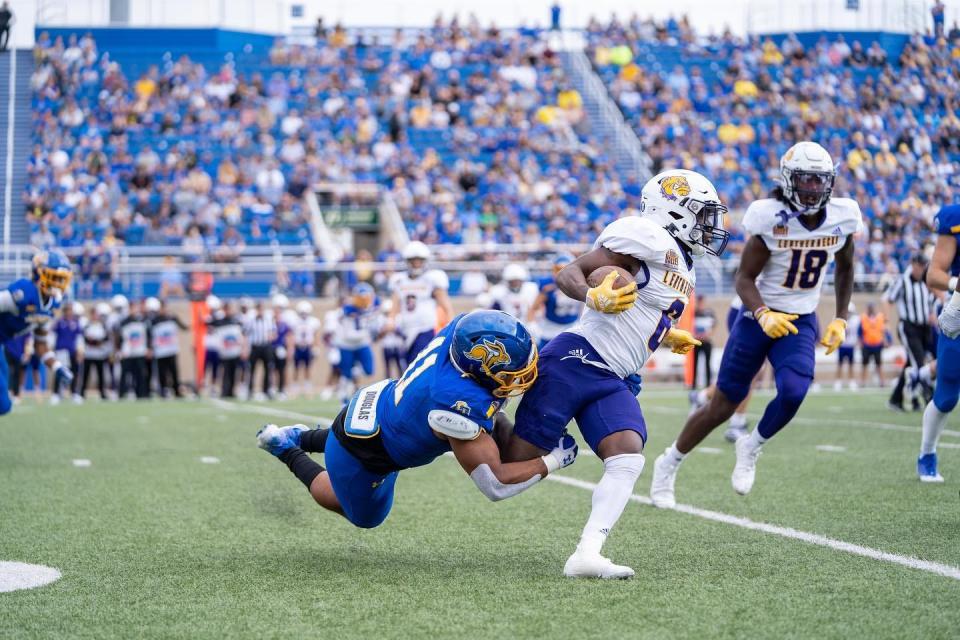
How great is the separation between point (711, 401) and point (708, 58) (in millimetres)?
23684

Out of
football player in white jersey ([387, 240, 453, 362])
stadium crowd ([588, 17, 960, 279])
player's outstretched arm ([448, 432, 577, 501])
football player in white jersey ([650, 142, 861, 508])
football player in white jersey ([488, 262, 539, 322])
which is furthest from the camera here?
stadium crowd ([588, 17, 960, 279])

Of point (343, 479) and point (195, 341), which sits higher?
point (343, 479)

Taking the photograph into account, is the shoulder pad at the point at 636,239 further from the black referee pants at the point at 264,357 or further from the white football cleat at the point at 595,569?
the black referee pants at the point at 264,357

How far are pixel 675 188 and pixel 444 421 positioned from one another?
56.5 inches

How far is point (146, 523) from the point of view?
554 centimetres

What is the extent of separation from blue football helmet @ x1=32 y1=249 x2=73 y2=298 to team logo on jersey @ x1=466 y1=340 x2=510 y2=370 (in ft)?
15.9

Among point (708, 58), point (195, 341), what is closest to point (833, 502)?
point (195, 341)

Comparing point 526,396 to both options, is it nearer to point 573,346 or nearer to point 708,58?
point 573,346

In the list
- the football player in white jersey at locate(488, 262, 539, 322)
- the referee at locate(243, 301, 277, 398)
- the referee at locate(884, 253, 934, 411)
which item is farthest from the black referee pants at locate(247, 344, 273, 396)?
the referee at locate(884, 253, 934, 411)

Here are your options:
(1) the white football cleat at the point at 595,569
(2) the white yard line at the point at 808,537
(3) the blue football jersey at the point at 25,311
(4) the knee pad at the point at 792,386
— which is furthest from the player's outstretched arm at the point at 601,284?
(3) the blue football jersey at the point at 25,311

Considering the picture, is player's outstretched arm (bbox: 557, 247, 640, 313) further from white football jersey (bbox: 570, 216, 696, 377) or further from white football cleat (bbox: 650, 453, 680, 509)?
white football cleat (bbox: 650, 453, 680, 509)

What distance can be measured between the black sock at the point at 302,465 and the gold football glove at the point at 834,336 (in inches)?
105

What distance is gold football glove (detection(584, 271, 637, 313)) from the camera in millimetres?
4230

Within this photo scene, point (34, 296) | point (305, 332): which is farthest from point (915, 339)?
point (305, 332)
